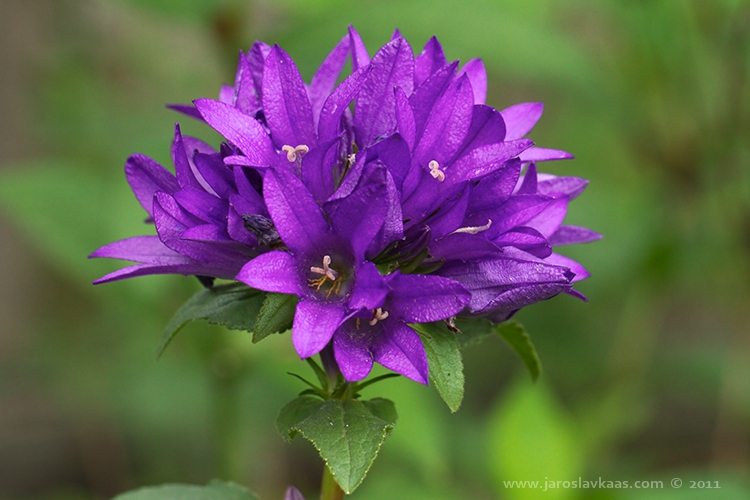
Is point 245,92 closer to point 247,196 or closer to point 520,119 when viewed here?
point 247,196

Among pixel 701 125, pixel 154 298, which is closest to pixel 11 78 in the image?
pixel 154 298

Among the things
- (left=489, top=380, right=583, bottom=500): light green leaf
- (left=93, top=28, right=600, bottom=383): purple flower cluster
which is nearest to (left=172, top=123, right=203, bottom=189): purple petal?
(left=93, top=28, right=600, bottom=383): purple flower cluster

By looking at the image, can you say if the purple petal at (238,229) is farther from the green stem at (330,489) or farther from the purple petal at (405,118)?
the green stem at (330,489)

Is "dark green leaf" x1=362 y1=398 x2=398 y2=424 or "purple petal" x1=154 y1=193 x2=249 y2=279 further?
"dark green leaf" x1=362 y1=398 x2=398 y2=424

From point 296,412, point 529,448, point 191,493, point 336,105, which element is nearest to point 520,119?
point 336,105

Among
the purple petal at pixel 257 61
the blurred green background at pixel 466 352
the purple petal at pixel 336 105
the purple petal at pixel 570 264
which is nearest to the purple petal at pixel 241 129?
the purple petal at pixel 336 105

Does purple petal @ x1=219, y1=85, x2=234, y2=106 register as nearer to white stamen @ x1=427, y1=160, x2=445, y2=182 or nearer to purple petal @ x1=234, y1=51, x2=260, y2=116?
purple petal @ x1=234, y1=51, x2=260, y2=116
